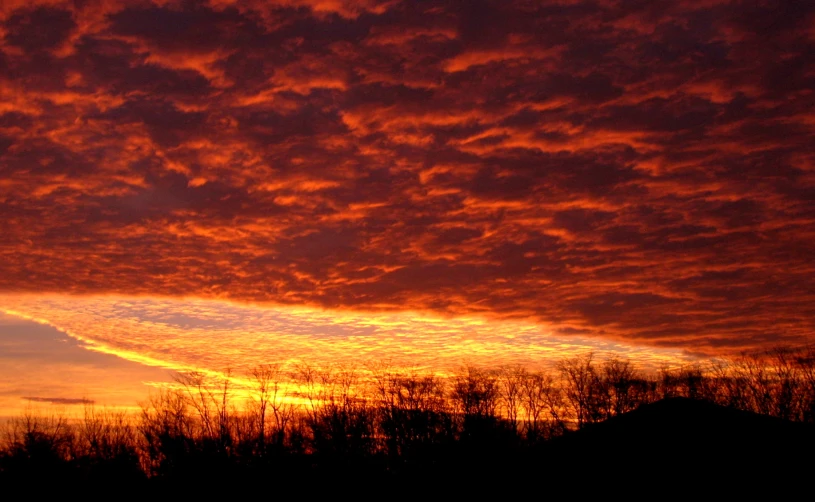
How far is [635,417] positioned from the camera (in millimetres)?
36469

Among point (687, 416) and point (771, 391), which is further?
point (771, 391)

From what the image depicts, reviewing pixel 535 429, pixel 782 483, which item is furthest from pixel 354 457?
pixel 782 483

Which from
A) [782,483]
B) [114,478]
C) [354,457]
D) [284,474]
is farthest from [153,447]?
[782,483]

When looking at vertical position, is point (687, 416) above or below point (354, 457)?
above

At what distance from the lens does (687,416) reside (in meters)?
35.2

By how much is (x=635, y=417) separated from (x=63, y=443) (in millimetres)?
65124

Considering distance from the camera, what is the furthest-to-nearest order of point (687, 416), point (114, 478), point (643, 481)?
point (114, 478), point (687, 416), point (643, 481)

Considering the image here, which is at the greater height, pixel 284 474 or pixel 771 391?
pixel 771 391

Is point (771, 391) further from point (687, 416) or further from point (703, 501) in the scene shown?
point (703, 501)

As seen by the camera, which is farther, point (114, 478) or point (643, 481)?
point (114, 478)

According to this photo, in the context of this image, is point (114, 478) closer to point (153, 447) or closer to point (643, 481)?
point (153, 447)

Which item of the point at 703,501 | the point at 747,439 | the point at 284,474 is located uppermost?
the point at 747,439

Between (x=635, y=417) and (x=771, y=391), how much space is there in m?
41.9

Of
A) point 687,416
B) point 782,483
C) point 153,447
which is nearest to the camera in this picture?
point 782,483
